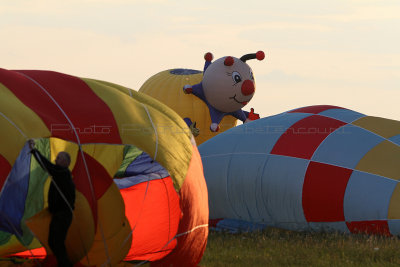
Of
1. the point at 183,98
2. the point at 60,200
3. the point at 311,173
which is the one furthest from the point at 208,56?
the point at 60,200

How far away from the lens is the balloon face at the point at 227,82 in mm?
22297

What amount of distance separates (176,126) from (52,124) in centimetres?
168

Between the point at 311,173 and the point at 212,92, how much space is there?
11.4 metres

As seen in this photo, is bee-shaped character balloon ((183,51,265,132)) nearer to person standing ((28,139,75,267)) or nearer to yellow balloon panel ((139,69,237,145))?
yellow balloon panel ((139,69,237,145))

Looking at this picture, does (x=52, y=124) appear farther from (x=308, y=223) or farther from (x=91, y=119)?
(x=308, y=223)

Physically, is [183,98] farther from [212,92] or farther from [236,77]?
[236,77]

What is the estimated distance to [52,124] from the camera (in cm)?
764

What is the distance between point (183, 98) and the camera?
24812mm

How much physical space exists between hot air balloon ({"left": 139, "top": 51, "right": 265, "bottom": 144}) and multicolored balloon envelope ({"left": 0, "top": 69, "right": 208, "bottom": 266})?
11.7m

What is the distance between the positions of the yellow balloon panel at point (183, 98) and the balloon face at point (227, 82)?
5.44 ft

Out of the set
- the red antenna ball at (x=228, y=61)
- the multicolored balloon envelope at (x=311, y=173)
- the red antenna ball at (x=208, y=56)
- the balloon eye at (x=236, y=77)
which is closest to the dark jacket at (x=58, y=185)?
the multicolored balloon envelope at (x=311, y=173)

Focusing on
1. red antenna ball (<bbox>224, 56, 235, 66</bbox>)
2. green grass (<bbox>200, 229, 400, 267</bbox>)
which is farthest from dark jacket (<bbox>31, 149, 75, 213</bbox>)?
red antenna ball (<bbox>224, 56, 235, 66</bbox>)

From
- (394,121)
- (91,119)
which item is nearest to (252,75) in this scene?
(394,121)

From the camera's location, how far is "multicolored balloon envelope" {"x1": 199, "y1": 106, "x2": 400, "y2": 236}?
1097 centimetres
